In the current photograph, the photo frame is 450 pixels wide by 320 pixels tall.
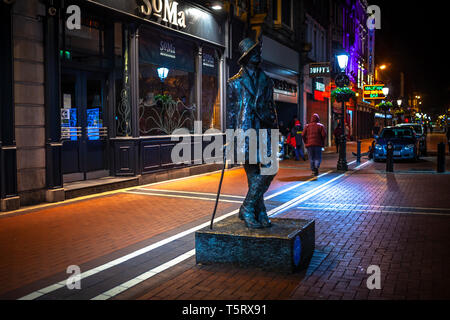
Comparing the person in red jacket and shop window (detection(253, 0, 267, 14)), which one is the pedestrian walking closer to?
shop window (detection(253, 0, 267, 14))

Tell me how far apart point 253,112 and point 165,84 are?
362 inches

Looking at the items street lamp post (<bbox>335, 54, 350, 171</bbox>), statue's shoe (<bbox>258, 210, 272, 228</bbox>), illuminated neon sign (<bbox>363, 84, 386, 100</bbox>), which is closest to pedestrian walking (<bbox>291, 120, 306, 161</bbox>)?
street lamp post (<bbox>335, 54, 350, 171</bbox>)

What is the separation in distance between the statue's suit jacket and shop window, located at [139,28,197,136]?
25.9ft

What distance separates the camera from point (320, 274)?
4.89 m

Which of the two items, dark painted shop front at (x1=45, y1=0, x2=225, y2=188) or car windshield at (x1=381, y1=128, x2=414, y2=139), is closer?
dark painted shop front at (x1=45, y1=0, x2=225, y2=188)

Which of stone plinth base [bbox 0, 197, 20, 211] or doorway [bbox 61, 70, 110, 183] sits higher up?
doorway [bbox 61, 70, 110, 183]

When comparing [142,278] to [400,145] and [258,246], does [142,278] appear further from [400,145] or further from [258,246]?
[400,145]

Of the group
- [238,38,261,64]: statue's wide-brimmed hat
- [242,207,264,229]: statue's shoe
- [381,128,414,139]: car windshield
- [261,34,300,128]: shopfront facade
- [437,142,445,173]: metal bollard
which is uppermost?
[261,34,300,128]: shopfront facade

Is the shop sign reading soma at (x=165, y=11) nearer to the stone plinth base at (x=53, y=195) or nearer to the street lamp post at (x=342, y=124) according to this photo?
the stone plinth base at (x=53, y=195)

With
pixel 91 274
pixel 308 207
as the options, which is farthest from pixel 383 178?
pixel 91 274

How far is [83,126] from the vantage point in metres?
11.5

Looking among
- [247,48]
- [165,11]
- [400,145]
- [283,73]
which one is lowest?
[400,145]

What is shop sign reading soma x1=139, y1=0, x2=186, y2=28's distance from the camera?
1234cm

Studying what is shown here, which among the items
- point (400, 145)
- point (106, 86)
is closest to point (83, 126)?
point (106, 86)
